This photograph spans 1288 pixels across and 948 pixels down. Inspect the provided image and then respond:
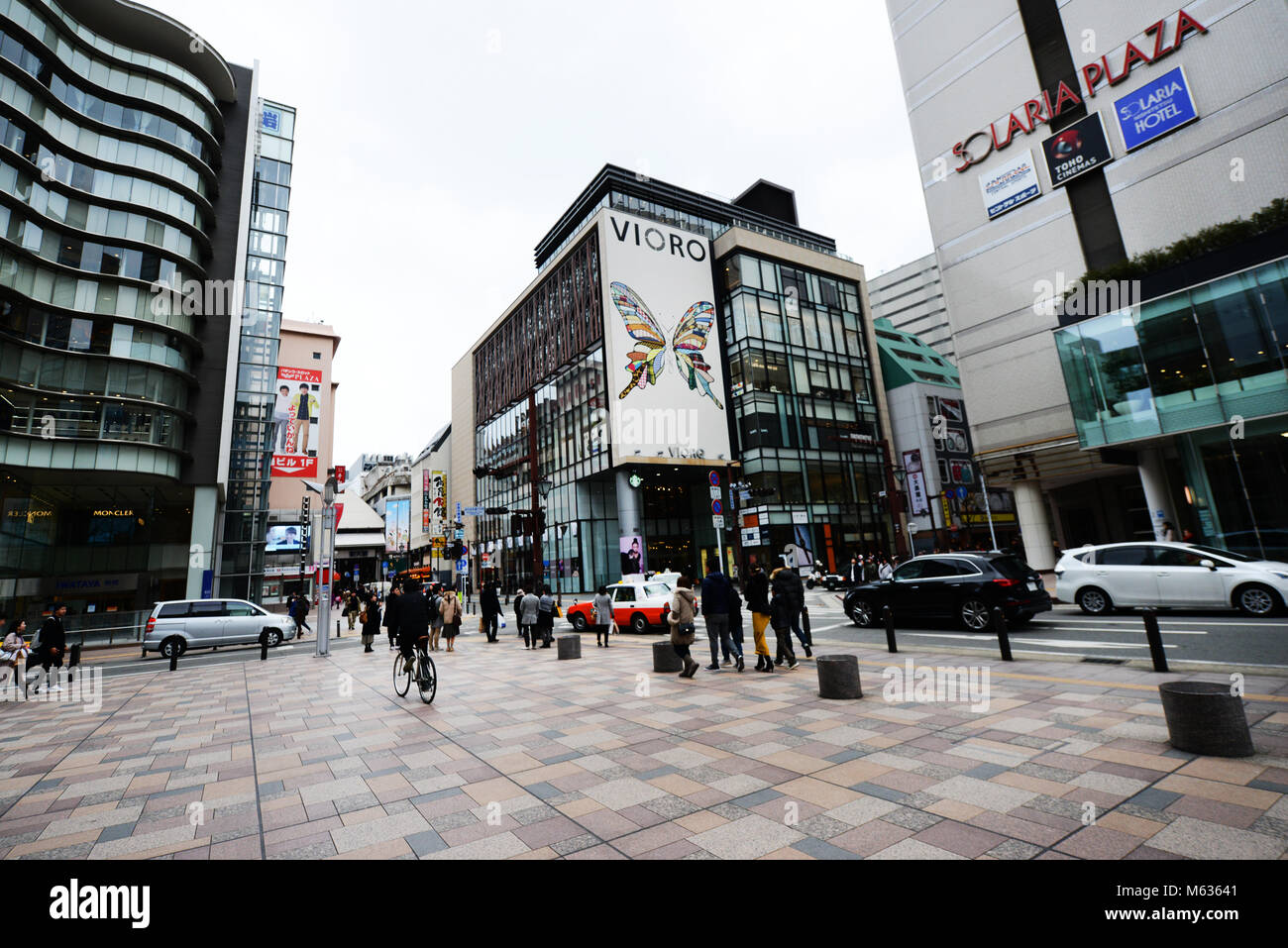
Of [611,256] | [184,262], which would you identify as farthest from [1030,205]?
[184,262]

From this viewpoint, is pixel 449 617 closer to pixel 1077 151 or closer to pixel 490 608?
pixel 490 608

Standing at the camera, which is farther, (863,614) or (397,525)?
(397,525)

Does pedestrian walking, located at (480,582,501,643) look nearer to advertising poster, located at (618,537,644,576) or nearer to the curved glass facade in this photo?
advertising poster, located at (618,537,644,576)

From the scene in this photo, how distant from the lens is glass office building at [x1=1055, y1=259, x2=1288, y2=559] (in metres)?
17.1

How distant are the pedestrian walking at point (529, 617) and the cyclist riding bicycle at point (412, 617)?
712cm

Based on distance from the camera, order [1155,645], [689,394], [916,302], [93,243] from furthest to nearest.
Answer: [916,302] → [689,394] → [93,243] → [1155,645]

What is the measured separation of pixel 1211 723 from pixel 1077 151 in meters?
33.4

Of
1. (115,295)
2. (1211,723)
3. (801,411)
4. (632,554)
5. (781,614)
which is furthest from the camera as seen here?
(801,411)

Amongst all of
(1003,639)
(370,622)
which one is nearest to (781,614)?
(1003,639)

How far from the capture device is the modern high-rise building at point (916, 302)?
279ft

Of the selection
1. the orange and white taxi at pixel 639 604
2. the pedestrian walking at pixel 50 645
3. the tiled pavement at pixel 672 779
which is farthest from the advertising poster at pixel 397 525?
the tiled pavement at pixel 672 779

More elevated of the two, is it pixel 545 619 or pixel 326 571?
pixel 326 571

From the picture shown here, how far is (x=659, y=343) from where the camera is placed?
41406mm
